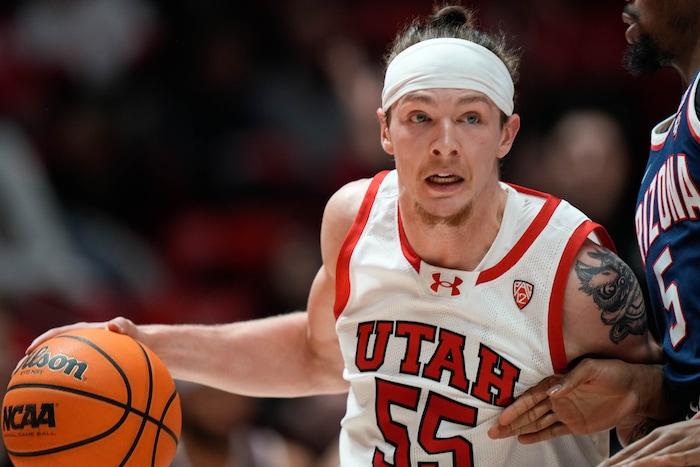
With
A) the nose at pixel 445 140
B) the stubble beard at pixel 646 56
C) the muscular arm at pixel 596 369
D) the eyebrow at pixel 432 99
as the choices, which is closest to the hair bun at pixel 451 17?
the eyebrow at pixel 432 99

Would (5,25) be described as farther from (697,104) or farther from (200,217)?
(697,104)

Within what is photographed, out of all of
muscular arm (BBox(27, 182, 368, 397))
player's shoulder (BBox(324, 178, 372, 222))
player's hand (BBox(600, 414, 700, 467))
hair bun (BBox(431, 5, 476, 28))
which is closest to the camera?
player's hand (BBox(600, 414, 700, 467))

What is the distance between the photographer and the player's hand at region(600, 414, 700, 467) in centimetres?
282

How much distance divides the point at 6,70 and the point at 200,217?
68.6 inches

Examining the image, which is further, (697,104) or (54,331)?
(54,331)

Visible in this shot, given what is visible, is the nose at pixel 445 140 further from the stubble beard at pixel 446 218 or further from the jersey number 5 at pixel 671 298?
the jersey number 5 at pixel 671 298

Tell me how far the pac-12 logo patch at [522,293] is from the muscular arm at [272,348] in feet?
2.52

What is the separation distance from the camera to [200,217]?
6.62 m

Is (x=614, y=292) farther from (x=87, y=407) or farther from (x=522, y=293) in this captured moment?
(x=87, y=407)

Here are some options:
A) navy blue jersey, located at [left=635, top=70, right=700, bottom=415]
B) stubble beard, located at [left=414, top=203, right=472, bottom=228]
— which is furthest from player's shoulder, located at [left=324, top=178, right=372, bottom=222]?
navy blue jersey, located at [left=635, top=70, right=700, bottom=415]

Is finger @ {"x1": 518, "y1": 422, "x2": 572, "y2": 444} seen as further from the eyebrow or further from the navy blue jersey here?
the eyebrow

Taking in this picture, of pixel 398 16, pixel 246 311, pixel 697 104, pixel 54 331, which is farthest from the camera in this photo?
pixel 398 16

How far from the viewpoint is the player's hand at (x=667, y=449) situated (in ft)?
9.25

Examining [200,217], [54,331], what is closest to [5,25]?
[200,217]
